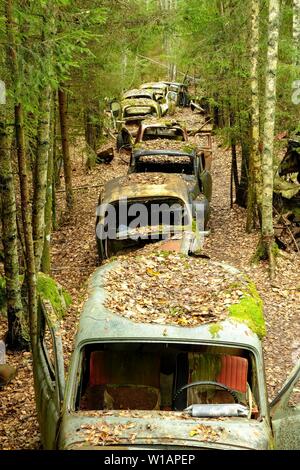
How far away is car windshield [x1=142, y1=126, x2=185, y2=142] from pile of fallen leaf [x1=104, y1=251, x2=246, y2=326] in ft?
34.5

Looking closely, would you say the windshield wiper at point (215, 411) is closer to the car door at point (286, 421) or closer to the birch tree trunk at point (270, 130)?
the car door at point (286, 421)

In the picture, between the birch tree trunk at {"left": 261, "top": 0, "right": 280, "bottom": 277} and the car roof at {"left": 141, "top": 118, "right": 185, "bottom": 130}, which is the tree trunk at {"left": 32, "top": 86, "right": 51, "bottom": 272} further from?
the car roof at {"left": 141, "top": 118, "right": 185, "bottom": 130}

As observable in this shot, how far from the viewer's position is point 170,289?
18.8 ft

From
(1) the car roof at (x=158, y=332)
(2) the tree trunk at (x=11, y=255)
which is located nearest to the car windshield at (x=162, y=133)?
(2) the tree trunk at (x=11, y=255)

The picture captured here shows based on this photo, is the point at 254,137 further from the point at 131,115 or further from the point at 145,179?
the point at 131,115

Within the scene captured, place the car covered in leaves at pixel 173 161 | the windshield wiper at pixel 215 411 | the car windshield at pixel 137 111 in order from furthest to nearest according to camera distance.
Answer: the car windshield at pixel 137 111, the car covered in leaves at pixel 173 161, the windshield wiper at pixel 215 411

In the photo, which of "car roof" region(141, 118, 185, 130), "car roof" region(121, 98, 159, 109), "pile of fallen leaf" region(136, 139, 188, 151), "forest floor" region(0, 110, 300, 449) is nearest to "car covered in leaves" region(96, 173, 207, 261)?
"forest floor" region(0, 110, 300, 449)

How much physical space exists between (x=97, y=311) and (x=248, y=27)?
33.1 feet

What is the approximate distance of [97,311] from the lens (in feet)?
16.4

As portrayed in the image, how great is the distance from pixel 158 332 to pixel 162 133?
12.9 metres

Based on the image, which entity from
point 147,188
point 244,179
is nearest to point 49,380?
point 147,188

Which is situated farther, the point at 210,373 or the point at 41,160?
the point at 41,160

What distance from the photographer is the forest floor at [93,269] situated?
650 centimetres

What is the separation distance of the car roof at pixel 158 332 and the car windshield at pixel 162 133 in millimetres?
12558
